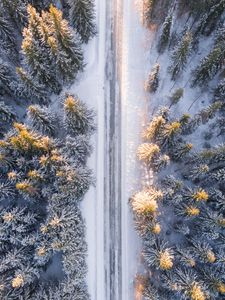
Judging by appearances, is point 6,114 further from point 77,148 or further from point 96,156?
point 96,156

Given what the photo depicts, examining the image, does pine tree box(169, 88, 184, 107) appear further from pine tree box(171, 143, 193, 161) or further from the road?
the road

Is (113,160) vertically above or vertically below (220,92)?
below

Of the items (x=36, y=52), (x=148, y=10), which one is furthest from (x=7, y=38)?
(x=148, y=10)

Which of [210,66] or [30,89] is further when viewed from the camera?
[210,66]

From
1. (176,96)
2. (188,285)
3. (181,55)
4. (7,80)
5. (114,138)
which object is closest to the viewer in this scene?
(188,285)

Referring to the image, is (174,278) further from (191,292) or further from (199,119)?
(199,119)

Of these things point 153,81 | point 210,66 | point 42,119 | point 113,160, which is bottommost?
point 113,160

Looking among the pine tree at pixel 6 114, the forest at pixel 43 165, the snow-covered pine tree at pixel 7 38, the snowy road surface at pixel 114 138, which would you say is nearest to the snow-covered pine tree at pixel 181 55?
the snowy road surface at pixel 114 138
